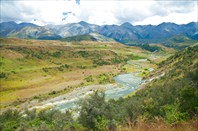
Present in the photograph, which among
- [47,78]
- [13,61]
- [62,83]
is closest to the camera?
[62,83]

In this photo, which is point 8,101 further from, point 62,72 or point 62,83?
point 62,72

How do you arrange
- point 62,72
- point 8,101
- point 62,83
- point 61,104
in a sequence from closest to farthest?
point 61,104, point 8,101, point 62,83, point 62,72

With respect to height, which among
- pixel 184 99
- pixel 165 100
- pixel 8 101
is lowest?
pixel 8 101

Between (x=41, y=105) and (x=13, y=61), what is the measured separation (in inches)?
4506

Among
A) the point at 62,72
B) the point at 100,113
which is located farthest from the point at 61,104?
the point at 62,72

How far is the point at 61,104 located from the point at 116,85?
39.6m

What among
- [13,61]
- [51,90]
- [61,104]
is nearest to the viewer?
[61,104]

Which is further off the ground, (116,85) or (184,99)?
(184,99)

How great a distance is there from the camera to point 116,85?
127 metres

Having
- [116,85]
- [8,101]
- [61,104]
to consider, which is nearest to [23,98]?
[8,101]

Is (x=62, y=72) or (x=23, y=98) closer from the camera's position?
(x=23, y=98)

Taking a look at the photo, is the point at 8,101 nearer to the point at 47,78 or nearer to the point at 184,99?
the point at 47,78

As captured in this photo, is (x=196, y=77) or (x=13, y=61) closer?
(x=196, y=77)

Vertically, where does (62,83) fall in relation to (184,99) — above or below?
below
